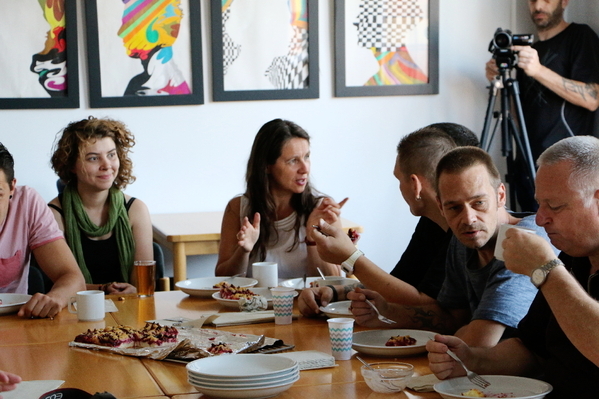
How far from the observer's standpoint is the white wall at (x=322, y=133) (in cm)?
427

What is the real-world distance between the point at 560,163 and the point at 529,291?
0.37 metres

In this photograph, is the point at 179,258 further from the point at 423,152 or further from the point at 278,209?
the point at 423,152

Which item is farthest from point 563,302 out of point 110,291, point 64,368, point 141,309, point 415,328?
point 110,291

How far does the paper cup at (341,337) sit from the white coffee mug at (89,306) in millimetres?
827

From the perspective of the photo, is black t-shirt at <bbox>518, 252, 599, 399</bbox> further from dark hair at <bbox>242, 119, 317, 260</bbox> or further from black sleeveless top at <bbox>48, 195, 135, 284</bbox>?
black sleeveless top at <bbox>48, 195, 135, 284</bbox>

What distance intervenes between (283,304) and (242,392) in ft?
2.27

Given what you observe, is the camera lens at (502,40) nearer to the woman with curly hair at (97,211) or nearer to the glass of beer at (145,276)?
the woman with curly hair at (97,211)

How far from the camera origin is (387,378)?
1519 millimetres

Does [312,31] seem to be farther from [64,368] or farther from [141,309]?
[64,368]

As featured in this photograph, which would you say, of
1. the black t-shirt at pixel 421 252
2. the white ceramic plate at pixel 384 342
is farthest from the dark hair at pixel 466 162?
the black t-shirt at pixel 421 252

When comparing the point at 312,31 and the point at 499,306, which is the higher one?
the point at 312,31

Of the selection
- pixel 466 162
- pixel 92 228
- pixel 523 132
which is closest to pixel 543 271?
pixel 466 162

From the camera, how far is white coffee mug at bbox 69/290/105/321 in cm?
228

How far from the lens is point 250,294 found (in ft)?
8.12
